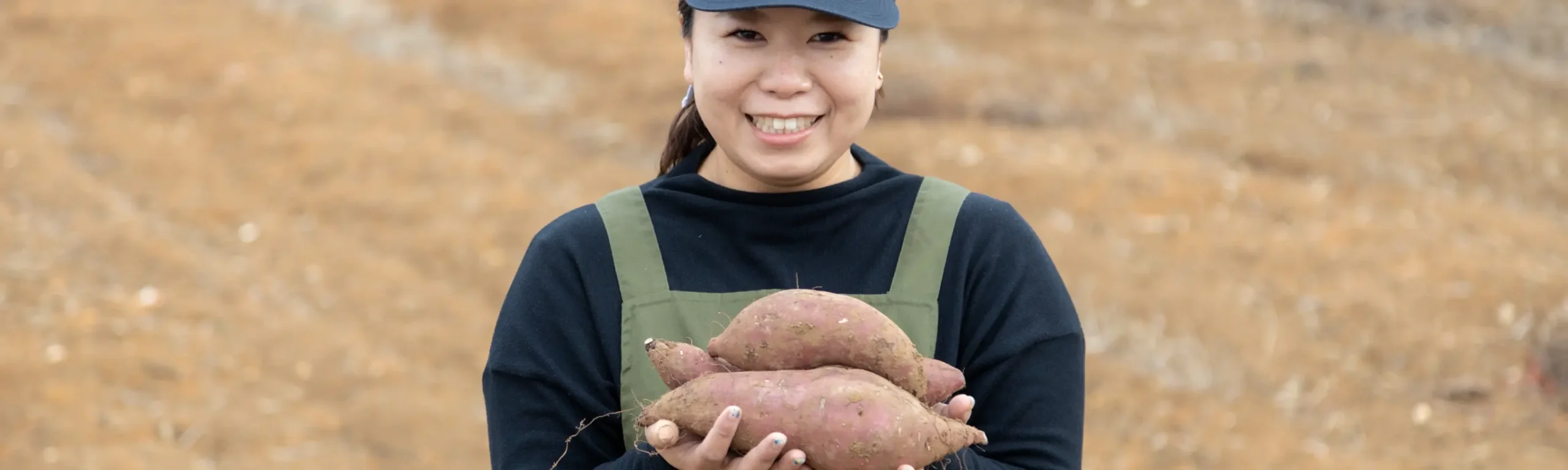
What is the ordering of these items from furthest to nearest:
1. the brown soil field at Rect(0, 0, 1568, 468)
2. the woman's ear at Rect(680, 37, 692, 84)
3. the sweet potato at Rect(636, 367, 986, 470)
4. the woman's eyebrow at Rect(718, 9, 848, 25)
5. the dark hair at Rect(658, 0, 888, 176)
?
the brown soil field at Rect(0, 0, 1568, 468)
the dark hair at Rect(658, 0, 888, 176)
the woman's ear at Rect(680, 37, 692, 84)
the woman's eyebrow at Rect(718, 9, 848, 25)
the sweet potato at Rect(636, 367, 986, 470)

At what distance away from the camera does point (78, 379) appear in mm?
5773

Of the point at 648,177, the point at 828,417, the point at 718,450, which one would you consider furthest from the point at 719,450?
the point at 648,177

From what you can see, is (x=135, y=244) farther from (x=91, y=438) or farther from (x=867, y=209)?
(x=867, y=209)

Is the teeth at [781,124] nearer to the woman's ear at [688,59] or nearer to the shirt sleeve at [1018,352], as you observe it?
the woman's ear at [688,59]

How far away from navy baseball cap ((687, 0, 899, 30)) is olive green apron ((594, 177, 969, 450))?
0.90 feet

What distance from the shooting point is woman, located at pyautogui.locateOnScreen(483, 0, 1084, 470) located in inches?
70.8

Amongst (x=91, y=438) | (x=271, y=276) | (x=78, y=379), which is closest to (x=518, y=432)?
(x=91, y=438)

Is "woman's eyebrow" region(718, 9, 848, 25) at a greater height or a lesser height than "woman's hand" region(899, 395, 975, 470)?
greater

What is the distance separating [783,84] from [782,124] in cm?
6

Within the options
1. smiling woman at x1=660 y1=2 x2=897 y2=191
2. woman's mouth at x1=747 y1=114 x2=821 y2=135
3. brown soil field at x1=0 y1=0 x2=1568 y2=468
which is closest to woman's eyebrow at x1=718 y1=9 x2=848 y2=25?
smiling woman at x1=660 y1=2 x2=897 y2=191

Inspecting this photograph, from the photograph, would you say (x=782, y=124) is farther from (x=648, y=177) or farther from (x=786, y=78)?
(x=648, y=177)

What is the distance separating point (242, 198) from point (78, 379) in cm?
230

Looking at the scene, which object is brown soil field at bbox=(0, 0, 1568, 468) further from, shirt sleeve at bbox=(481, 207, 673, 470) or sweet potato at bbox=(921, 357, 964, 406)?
sweet potato at bbox=(921, 357, 964, 406)

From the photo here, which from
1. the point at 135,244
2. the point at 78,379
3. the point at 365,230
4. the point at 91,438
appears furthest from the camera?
the point at 365,230
